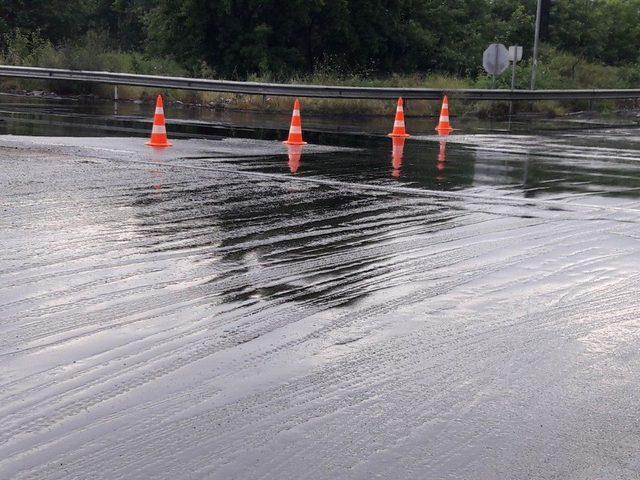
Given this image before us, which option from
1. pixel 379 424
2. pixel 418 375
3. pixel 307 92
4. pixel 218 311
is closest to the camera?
pixel 379 424

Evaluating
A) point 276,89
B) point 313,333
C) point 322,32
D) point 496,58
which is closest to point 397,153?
point 313,333

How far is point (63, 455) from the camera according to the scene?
14.6 feet

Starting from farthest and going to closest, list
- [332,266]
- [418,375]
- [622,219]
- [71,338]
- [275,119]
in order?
[275,119], [622,219], [332,266], [71,338], [418,375]

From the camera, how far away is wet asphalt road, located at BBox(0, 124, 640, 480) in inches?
181

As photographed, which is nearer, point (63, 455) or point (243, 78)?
point (63, 455)

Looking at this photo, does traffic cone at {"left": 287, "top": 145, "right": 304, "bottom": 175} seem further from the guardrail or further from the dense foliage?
the dense foliage

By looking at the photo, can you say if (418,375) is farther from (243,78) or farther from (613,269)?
(243,78)

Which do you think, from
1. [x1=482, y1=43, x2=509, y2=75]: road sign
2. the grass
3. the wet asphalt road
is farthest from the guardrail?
the wet asphalt road

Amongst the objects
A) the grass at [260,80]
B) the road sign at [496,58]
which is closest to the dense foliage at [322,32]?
the grass at [260,80]

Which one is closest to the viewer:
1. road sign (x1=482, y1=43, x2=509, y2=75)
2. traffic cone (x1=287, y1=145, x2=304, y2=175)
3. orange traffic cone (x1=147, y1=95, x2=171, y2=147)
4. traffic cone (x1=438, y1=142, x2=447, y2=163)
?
traffic cone (x1=287, y1=145, x2=304, y2=175)

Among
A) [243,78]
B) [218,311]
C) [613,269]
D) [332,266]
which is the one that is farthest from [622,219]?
[243,78]

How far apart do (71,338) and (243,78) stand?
1379 inches

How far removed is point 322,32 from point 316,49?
33.6 inches

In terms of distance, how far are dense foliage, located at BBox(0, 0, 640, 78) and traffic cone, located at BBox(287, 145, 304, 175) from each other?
17.1 metres
